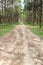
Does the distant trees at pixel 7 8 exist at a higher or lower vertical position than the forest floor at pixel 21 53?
higher

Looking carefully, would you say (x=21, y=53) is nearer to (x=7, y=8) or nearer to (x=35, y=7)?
(x=35, y=7)

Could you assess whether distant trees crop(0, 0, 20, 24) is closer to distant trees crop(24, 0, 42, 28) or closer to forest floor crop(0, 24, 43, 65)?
distant trees crop(24, 0, 42, 28)

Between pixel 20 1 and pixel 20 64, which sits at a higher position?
pixel 20 1

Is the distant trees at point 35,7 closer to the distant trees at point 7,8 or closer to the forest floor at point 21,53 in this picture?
the distant trees at point 7,8

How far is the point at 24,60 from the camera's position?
348 inches

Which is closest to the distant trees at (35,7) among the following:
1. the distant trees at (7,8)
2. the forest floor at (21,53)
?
the distant trees at (7,8)

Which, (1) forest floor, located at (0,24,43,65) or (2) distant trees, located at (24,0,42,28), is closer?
(1) forest floor, located at (0,24,43,65)

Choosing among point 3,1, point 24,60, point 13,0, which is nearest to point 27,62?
point 24,60

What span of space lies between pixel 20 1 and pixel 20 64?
77.0m

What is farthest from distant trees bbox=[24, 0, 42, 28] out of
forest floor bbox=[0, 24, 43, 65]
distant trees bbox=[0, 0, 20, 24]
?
forest floor bbox=[0, 24, 43, 65]

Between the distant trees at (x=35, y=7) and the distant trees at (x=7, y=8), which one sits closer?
the distant trees at (x=35, y=7)

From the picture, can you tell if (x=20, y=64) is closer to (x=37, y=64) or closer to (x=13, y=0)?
(x=37, y=64)

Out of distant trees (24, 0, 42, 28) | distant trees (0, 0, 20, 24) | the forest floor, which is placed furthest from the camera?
distant trees (0, 0, 20, 24)

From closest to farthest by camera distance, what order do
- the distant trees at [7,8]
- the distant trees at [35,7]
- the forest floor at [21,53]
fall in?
1. the forest floor at [21,53]
2. the distant trees at [35,7]
3. the distant trees at [7,8]
